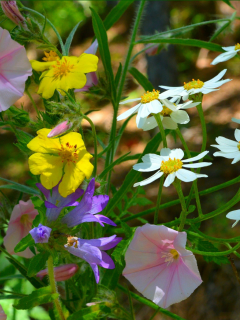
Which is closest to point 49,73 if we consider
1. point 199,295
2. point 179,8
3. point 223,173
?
point 199,295

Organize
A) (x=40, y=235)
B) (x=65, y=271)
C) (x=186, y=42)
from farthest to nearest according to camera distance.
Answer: (x=186, y=42) → (x=65, y=271) → (x=40, y=235)

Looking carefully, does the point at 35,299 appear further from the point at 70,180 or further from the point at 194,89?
the point at 194,89

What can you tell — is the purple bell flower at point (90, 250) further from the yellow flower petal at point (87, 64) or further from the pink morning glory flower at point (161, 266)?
the yellow flower petal at point (87, 64)

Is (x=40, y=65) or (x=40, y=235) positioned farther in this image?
(x=40, y=65)

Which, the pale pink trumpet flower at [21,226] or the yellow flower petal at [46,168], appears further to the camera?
the pale pink trumpet flower at [21,226]

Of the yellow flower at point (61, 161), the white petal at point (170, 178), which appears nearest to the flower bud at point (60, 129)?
the yellow flower at point (61, 161)

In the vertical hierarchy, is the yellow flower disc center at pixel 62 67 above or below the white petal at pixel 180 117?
above

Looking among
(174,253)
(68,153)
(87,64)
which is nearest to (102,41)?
(87,64)

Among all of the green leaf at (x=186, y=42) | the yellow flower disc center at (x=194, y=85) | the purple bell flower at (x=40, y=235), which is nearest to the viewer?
the purple bell flower at (x=40, y=235)
